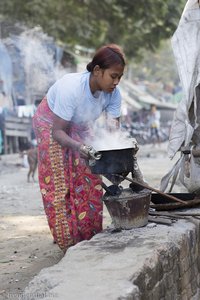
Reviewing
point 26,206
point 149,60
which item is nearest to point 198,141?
point 26,206

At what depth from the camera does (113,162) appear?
3764 millimetres

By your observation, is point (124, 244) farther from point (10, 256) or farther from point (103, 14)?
point (103, 14)

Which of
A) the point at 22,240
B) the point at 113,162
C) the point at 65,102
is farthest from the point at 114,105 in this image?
the point at 22,240

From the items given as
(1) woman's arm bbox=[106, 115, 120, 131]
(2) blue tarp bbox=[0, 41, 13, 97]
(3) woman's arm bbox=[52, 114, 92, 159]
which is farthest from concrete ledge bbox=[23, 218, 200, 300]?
(2) blue tarp bbox=[0, 41, 13, 97]

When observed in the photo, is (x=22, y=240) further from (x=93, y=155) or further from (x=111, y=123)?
(x=93, y=155)

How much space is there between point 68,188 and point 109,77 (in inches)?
39.1

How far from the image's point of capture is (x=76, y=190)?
14.1ft

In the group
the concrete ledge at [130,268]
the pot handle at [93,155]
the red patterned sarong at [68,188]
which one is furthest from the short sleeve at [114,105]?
the concrete ledge at [130,268]

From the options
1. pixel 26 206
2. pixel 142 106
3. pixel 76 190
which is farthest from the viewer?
pixel 142 106

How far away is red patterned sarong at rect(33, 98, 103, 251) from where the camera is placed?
4.29 m

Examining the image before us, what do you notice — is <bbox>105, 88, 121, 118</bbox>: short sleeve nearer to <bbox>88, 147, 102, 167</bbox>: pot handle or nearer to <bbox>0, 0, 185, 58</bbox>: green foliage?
<bbox>88, 147, 102, 167</bbox>: pot handle

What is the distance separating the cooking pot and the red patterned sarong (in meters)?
0.49

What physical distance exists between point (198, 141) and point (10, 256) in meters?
2.18

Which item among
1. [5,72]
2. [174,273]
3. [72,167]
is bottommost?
[174,273]
